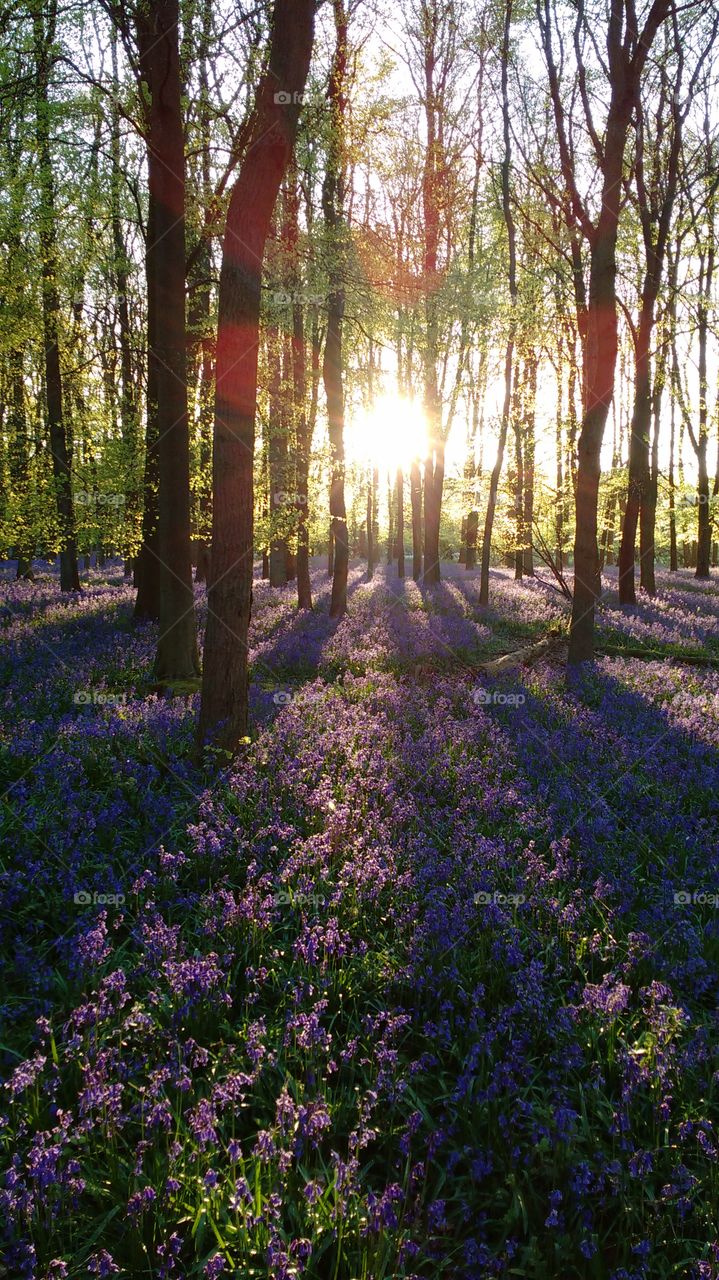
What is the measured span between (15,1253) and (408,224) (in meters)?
26.4

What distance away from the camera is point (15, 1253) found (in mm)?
1942

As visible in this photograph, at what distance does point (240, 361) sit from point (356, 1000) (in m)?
5.17

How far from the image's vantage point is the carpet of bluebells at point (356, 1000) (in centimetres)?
219

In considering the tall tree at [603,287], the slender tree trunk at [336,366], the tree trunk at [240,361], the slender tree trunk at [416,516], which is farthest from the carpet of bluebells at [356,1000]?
the slender tree trunk at [416,516]

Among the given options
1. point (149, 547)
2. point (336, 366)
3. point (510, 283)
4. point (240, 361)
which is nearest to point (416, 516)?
point (510, 283)

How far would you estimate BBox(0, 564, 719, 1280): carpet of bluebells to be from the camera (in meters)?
2.19

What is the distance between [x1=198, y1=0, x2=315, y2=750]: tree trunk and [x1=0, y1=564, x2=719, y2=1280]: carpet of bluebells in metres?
0.84

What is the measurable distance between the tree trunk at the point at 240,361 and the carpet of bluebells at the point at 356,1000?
2.76 feet

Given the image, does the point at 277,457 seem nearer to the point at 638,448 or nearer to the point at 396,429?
the point at 638,448

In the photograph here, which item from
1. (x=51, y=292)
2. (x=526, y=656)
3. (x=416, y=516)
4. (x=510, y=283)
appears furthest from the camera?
(x=416, y=516)

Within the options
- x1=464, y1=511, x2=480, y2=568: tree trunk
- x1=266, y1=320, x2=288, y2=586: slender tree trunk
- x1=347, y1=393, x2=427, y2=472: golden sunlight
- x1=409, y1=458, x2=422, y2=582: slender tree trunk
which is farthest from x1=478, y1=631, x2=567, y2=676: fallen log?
x1=464, y1=511, x2=480, y2=568: tree trunk

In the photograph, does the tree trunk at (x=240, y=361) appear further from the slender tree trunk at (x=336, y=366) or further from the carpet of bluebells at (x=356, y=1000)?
the slender tree trunk at (x=336, y=366)

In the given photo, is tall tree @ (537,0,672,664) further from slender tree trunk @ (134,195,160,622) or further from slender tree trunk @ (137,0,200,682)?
slender tree trunk @ (134,195,160,622)

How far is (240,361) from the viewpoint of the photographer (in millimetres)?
5863
